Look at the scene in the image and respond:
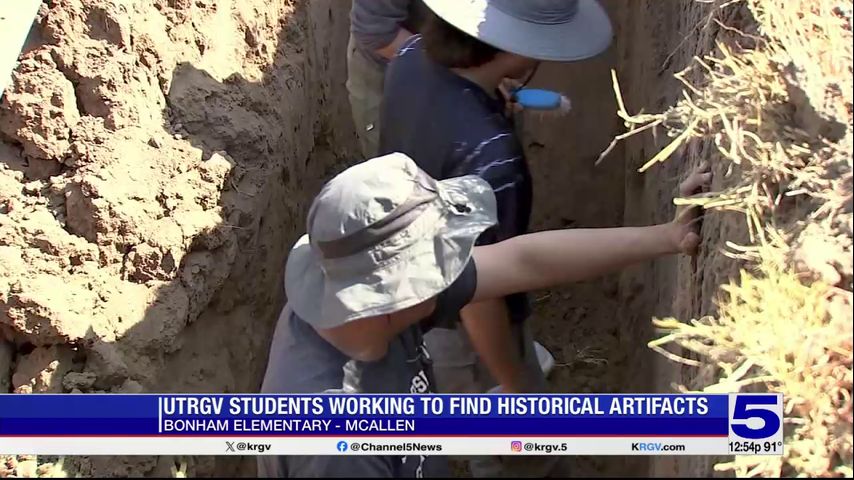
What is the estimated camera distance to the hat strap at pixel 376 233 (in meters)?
1.57

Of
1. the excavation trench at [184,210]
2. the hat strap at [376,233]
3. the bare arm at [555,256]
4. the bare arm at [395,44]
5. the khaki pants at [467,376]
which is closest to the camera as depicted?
the hat strap at [376,233]

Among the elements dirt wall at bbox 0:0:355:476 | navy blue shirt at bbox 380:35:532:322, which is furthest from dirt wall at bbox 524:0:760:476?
dirt wall at bbox 0:0:355:476

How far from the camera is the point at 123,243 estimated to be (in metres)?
2.48

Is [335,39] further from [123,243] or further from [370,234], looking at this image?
[370,234]

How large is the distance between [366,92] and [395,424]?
1.72 metres

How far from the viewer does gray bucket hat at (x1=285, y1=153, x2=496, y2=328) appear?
158 cm

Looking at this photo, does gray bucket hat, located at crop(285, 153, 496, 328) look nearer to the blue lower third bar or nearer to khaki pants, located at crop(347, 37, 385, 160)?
the blue lower third bar

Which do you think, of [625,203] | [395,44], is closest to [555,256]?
[395,44]

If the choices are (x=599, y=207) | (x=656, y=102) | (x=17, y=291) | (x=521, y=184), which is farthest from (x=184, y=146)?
(x=599, y=207)

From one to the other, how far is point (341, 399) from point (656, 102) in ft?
5.64

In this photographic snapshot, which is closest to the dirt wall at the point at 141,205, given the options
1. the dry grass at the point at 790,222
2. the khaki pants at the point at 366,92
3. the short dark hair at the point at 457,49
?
the khaki pants at the point at 366,92

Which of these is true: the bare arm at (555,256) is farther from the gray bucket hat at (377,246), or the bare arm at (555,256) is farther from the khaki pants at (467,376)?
the khaki pants at (467,376)

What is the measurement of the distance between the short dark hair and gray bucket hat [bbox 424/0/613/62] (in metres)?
0.02

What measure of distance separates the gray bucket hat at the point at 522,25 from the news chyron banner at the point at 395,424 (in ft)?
2.73
